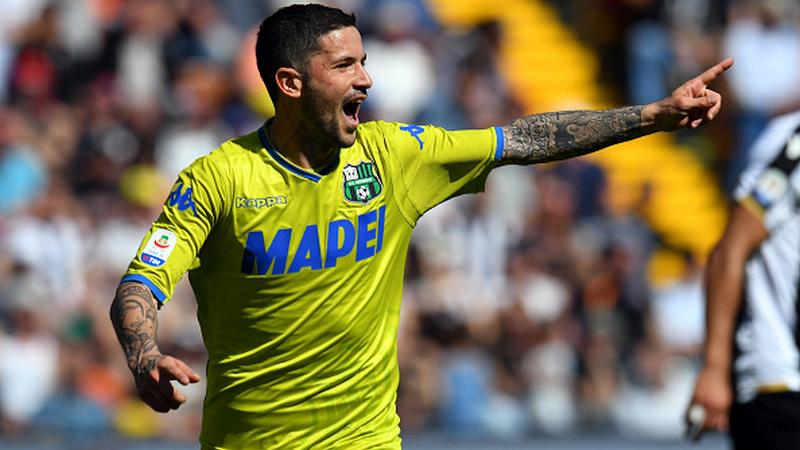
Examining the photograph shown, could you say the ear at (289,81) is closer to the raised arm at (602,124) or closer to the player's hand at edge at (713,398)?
the raised arm at (602,124)

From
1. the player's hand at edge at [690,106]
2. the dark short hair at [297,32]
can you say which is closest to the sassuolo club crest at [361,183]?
A: the dark short hair at [297,32]

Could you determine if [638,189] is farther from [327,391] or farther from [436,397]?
[327,391]

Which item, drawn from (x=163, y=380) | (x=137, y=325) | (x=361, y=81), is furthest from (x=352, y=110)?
(x=163, y=380)

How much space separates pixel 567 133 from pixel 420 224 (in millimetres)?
6613

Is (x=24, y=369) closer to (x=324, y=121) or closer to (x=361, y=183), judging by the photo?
(x=361, y=183)

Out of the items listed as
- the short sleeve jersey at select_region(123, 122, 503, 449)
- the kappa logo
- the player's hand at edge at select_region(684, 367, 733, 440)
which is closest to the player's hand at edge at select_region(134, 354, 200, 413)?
the short sleeve jersey at select_region(123, 122, 503, 449)

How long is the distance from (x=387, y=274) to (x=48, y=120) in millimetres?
8012

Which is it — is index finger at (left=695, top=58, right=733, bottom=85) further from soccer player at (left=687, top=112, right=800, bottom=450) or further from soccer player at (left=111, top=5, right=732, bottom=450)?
soccer player at (left=687, top=112, right=800, bottom=450)

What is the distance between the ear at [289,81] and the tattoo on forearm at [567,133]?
0.84 metres

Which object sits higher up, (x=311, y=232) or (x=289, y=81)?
(x=289, y=81)

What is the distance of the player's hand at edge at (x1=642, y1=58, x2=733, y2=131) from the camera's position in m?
5.54

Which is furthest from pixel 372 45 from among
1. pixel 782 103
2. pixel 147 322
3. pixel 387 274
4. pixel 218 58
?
pixel 147 322

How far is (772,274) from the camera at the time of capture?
6152mm

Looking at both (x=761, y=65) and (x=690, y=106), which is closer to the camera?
(x=690, y=106)
